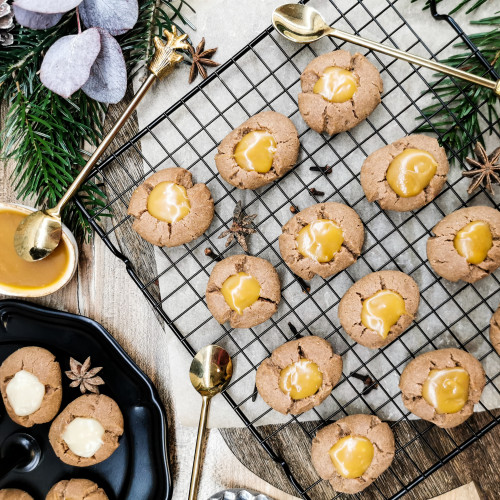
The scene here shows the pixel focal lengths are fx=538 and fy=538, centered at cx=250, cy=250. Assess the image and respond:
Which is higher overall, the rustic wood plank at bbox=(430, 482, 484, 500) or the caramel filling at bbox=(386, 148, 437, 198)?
the caramel filling at bbox=(386, 148, 437, 198)

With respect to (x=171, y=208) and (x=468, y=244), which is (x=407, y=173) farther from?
(x=171, y=208)

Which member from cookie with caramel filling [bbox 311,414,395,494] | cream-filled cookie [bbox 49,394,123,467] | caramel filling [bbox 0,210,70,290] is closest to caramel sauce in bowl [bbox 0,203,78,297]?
caramel filling [bbox 0,210,70,290]

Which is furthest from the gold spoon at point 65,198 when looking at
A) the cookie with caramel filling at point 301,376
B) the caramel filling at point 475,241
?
the caramel filling at point 475,241

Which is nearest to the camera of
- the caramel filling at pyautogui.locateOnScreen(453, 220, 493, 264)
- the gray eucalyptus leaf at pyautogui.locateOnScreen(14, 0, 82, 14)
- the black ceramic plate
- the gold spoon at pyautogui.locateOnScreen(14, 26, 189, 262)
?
the gray eucalyptus leaf at pyautogui.locateOnScreen(14, 0, 82, 14)

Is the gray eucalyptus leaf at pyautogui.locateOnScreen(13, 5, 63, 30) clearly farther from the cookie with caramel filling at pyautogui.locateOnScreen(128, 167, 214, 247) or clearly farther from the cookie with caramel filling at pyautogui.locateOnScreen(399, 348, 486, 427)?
the cookie with caramel filling at pyautogui.locateOnScreen(399, 348, 486, 427)

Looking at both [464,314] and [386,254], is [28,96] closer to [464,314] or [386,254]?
[386,254]

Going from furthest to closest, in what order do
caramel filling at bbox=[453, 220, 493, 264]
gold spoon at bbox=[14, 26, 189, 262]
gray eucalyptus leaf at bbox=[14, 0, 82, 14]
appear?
gold spoon at bbox=[14, 26, 189, 262] < caramel filling at bbox=[453, 220, 493, 264] < gray eucalyptus leaf at bbox=[14, 0, 82, 14]

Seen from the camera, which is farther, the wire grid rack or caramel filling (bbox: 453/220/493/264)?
the wire grid rack
